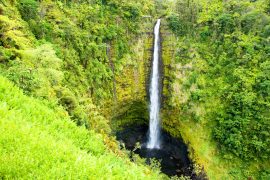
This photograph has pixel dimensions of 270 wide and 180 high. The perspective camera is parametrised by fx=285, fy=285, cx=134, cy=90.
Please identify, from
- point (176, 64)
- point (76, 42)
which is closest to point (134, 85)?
point (176, 64)

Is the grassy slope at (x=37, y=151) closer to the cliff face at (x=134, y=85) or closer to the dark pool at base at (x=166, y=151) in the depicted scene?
the dark pool at base at (x=166, y=151)

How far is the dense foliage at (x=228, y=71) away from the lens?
25.5m

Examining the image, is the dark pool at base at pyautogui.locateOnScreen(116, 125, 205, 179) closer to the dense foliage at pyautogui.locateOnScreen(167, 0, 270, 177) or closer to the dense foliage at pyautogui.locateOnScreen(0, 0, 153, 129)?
the dense foliage at pyautogui.locateOnScreen(167, 0, 270, 177)

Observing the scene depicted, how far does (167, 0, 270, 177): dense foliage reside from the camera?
25.5 meters

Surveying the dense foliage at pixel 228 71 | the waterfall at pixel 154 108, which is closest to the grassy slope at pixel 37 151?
the dense foliage at pixel 228 71

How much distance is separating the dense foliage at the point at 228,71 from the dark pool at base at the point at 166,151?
3.48 meters

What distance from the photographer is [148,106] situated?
105 feet

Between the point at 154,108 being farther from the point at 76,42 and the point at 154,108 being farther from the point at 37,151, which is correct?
the point at 37,151

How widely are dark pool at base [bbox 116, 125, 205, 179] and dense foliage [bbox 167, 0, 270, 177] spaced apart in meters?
3.48

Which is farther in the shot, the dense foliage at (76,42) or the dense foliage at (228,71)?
the dense foliage at (228,71)

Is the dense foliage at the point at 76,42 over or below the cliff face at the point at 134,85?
over

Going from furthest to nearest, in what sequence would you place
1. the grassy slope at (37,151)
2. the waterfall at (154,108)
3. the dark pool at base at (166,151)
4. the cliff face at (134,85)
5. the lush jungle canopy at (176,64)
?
the waterfall at (154,108), the cliff face at (134,85), the dark pool at base at (166,151), the lush jungle canopy at (176,64), the grassy slope at (37,151)

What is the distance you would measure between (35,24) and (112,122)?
508 inches

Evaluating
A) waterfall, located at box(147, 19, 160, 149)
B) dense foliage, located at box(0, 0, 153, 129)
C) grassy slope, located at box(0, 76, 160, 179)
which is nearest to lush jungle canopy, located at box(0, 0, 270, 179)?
dense foliage, located at box(0, 0, 153, 129)
